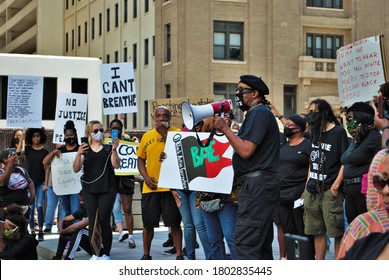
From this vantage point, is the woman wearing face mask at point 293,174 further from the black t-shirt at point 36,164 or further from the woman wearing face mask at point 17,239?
the black t-shirt at point 36,164

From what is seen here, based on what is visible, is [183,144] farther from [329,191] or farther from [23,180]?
[23,180]

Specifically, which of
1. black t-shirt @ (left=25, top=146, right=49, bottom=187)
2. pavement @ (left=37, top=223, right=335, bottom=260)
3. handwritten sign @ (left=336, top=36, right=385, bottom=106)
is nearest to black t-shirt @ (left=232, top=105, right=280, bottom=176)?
handwritten sign @ (left=336, top=36, right=385, bottom=106)

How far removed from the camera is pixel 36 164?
47.9 feet

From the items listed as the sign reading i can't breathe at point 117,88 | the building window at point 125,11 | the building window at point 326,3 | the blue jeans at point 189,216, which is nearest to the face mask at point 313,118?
the blue jeans at point 189,216

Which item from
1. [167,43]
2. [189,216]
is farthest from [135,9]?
[189,216]

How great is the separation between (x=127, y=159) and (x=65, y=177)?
1496 mm

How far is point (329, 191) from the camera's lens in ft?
28.0

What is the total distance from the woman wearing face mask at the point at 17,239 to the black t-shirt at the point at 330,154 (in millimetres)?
2633

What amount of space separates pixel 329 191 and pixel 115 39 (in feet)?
153

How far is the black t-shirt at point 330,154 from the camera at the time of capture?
850 cm

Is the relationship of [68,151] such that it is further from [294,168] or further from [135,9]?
[135,9]

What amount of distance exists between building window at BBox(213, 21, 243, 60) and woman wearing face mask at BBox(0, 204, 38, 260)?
120 ft

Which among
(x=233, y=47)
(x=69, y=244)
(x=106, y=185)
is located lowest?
(x=69, y=244)

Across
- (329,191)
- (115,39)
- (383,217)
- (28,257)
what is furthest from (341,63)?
(115,39)
